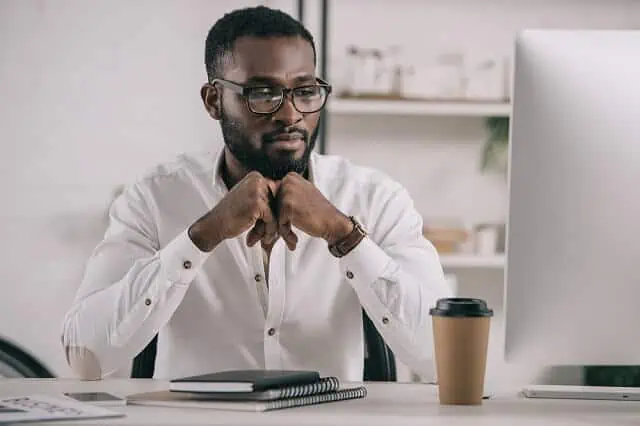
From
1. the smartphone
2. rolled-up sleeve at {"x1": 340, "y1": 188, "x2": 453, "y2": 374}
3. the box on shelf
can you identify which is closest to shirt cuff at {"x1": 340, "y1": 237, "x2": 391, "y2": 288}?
rolled-up sleeve at {"x1": 340, "y1": 188, "x2": 453, "y2": 374}

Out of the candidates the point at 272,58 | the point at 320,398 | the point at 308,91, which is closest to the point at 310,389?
the point at 320,398

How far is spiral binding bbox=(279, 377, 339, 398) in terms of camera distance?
130 centimetres

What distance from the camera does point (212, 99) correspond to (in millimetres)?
2334

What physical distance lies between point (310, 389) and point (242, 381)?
10cm

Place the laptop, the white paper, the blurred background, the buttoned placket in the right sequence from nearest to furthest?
the white paper < the laptop < the buttoned placket < the blurred background

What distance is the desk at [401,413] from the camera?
120 cm

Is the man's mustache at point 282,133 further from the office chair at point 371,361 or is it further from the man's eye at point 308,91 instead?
the office chair at point 371,361

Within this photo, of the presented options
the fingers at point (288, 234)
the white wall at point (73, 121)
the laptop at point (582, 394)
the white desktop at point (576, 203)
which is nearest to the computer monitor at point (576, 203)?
the white desktop at point (576, 203)

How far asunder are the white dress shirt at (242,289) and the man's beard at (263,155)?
5 centimetres

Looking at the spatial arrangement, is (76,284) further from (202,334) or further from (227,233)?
(227,233)

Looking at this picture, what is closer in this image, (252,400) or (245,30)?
(252,400)

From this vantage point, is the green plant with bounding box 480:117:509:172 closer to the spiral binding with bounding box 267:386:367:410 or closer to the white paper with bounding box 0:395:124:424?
the spiral binding with bounding box 267:386:367:410

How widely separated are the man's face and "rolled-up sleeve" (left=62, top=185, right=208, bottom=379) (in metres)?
0.30

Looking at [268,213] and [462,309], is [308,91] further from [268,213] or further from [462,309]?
[462,309]
